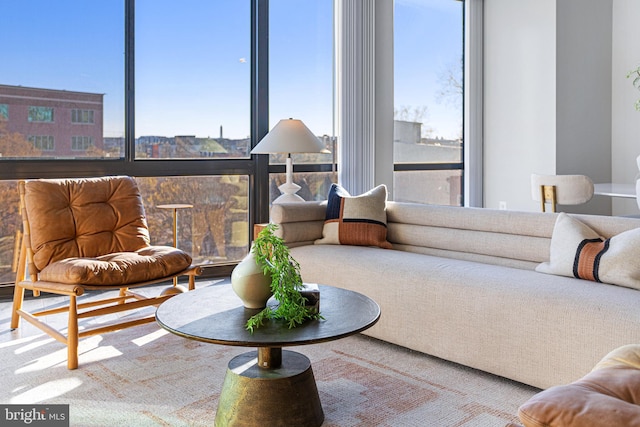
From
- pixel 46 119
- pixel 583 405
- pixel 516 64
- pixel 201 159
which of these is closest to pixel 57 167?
pixel 46 119

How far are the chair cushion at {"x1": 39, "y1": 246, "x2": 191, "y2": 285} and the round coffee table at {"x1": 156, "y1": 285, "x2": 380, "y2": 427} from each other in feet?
2.67

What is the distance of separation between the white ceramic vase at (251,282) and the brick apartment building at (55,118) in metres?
2.67

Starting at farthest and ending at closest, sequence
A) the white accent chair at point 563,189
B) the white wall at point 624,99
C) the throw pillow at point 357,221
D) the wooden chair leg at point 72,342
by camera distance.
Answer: the white wall at point 624,99 < the white accent chair at point 563,189 < the throw pillow at point 357,221 < the wooden chair leg at point 72,342

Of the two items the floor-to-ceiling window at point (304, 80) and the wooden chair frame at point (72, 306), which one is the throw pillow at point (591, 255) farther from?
the floor-to-ceiling window at point (304, 80)

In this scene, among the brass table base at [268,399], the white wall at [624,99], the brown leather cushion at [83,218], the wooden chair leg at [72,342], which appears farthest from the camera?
the white wall at [624,99]

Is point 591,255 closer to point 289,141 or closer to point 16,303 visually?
Answer: point 289,141

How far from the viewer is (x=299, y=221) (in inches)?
153

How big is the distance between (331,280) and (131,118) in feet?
7.25

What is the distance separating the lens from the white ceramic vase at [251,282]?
91.0 inches

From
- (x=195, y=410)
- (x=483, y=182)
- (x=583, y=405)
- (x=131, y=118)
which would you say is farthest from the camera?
(x=483, y=182)

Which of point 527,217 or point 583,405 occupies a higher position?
point 527,217

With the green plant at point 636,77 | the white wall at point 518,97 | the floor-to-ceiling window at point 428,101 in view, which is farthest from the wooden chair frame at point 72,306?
the green plant at point 636,77

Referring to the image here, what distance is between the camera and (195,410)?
2416 mm

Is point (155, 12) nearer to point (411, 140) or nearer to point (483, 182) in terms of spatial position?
point (411, 140)
